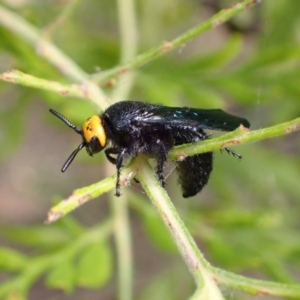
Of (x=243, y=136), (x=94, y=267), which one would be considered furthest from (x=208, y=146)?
(x=94, y=267)

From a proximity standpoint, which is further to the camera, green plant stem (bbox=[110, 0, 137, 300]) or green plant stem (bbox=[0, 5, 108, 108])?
green plant stem (bbox=[110, 0, 137, 300])

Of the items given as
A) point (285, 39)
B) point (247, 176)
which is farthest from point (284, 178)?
point (285, 39)

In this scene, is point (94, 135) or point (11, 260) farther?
point (11, 260)

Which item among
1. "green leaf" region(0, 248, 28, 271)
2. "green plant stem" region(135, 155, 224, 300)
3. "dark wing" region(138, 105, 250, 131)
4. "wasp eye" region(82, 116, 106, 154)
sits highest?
"green leaf" region(0, 248, 28, 271)

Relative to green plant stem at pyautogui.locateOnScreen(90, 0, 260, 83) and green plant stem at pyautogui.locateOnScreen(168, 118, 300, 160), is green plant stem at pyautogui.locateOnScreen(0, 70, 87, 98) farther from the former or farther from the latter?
green plant stem at pyautogui.locateOnScreen(168, 118, 300, 160)

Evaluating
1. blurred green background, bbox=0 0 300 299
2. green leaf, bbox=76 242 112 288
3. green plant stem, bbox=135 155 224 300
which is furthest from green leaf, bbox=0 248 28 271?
green plant stem, bbox=135 155 224 300

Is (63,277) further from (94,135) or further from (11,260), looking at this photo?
(94,135)

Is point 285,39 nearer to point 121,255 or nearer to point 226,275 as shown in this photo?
point 121,255

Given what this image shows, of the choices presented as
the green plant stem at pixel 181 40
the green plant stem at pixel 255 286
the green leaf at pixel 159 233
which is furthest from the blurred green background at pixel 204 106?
the green plant stem at pixel 255 286
